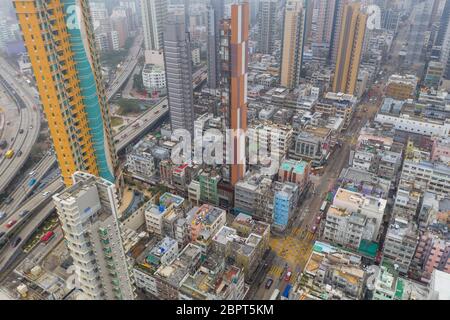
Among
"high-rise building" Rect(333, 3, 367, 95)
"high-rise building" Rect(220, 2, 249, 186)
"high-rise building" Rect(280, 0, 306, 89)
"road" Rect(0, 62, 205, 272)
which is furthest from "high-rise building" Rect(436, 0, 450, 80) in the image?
"road" Rect(0, 62, 205, 272)

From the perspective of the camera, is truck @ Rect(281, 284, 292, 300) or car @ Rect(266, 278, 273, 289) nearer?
truck @ Rect(281, 284, 292, 300)

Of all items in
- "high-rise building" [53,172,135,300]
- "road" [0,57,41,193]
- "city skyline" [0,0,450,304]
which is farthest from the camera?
"road" [0,57,41,193]

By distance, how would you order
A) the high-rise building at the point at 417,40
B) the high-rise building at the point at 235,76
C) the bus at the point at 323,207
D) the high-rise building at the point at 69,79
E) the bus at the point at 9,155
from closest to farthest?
the high-rise building at the point at 69,79 → the high-rise building at the point at 235,76 → the bus at the point at 323,207 → the bus at the point at 9,155 → the high-rise building at the point at 417,40

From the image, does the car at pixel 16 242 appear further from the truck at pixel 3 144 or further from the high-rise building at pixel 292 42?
the high-rise building at pixel 292 42

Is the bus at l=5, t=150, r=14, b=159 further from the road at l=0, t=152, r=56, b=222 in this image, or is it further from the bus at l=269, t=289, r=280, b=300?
the bus at l=269, t=289, r=280, b=300

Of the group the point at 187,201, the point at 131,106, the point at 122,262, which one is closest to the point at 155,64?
the point at 131,106

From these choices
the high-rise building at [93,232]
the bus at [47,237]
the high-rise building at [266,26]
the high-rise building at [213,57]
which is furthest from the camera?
the high-rise building at [266,26]

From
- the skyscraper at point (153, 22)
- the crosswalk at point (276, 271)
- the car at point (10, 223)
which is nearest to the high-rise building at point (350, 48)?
→ the skyscraper at point (153, 22)

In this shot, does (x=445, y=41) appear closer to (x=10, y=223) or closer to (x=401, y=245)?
(x=401, y=245)
